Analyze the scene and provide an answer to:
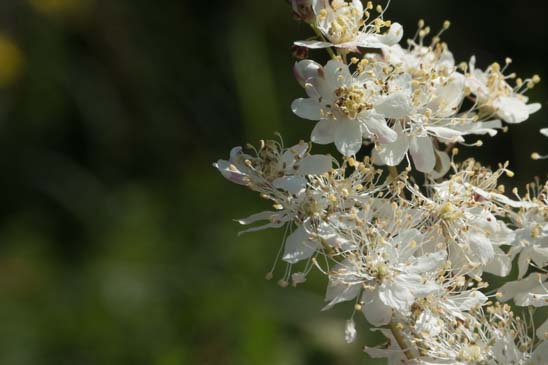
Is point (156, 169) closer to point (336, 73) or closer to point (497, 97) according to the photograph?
point (497, 97)

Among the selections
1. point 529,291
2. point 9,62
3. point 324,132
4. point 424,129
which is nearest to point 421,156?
point 424,129

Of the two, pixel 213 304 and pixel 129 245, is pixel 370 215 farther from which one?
pixel 129 245

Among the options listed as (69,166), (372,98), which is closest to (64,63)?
(69,166)

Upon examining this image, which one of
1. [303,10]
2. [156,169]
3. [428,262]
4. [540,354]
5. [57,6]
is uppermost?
[303,10]

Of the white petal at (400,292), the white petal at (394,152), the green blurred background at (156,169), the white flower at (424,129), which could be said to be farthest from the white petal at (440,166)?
the green blurred background at (156,169)

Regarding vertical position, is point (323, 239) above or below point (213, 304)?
above

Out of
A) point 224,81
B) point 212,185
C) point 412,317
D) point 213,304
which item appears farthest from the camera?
point 224,81

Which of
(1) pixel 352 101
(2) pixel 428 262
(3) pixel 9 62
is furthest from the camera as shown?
(3) pixel 9 62
